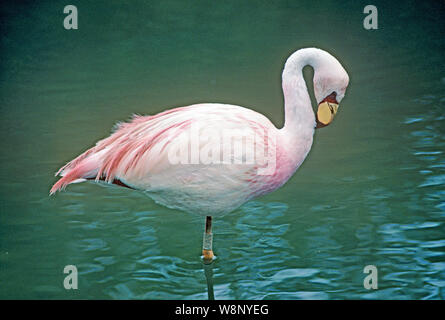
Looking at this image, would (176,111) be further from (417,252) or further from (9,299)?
(417,252)

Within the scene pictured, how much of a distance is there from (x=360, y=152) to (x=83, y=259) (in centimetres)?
234

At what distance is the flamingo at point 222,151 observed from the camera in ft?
10.5

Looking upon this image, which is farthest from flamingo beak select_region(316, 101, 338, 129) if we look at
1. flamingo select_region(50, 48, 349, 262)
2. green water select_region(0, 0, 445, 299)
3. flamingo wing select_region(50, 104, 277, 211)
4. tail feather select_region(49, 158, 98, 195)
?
tail feather select_region(49, 158, 98, 195)

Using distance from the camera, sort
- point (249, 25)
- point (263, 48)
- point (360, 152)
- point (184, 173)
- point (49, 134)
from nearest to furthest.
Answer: point (184, 173)
point (360, 152)
point (49, 134)
point (263, 48)
point (249, 25)

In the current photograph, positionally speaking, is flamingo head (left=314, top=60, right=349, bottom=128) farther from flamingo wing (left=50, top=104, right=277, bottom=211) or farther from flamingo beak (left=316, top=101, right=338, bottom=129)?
flamingo wing (left=50, top=104, right=277, bottom=211)

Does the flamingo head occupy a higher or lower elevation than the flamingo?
higher

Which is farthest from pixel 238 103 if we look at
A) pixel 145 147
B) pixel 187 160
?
pixel 187 160

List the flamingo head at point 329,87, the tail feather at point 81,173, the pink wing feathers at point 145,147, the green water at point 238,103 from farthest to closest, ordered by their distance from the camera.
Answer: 1. the green water at point 238,103
2. the tail feather at point 81,173
3. the pink wing feathers at point 145,147
4. the flamingo head at point 329,87

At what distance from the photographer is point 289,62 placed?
329 cm

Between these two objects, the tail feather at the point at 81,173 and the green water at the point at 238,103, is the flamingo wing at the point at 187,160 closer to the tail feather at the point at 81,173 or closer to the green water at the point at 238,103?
the tail feather at the point at 81,173

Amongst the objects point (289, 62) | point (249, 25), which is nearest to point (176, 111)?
point (289, 62)

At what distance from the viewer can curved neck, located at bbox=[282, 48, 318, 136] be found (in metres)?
3.26

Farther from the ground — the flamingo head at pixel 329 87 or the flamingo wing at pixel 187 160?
the flamingo head at pixel 329 87

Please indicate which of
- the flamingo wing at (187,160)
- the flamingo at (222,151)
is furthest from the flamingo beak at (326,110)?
the flamingo wing at (187,160)
